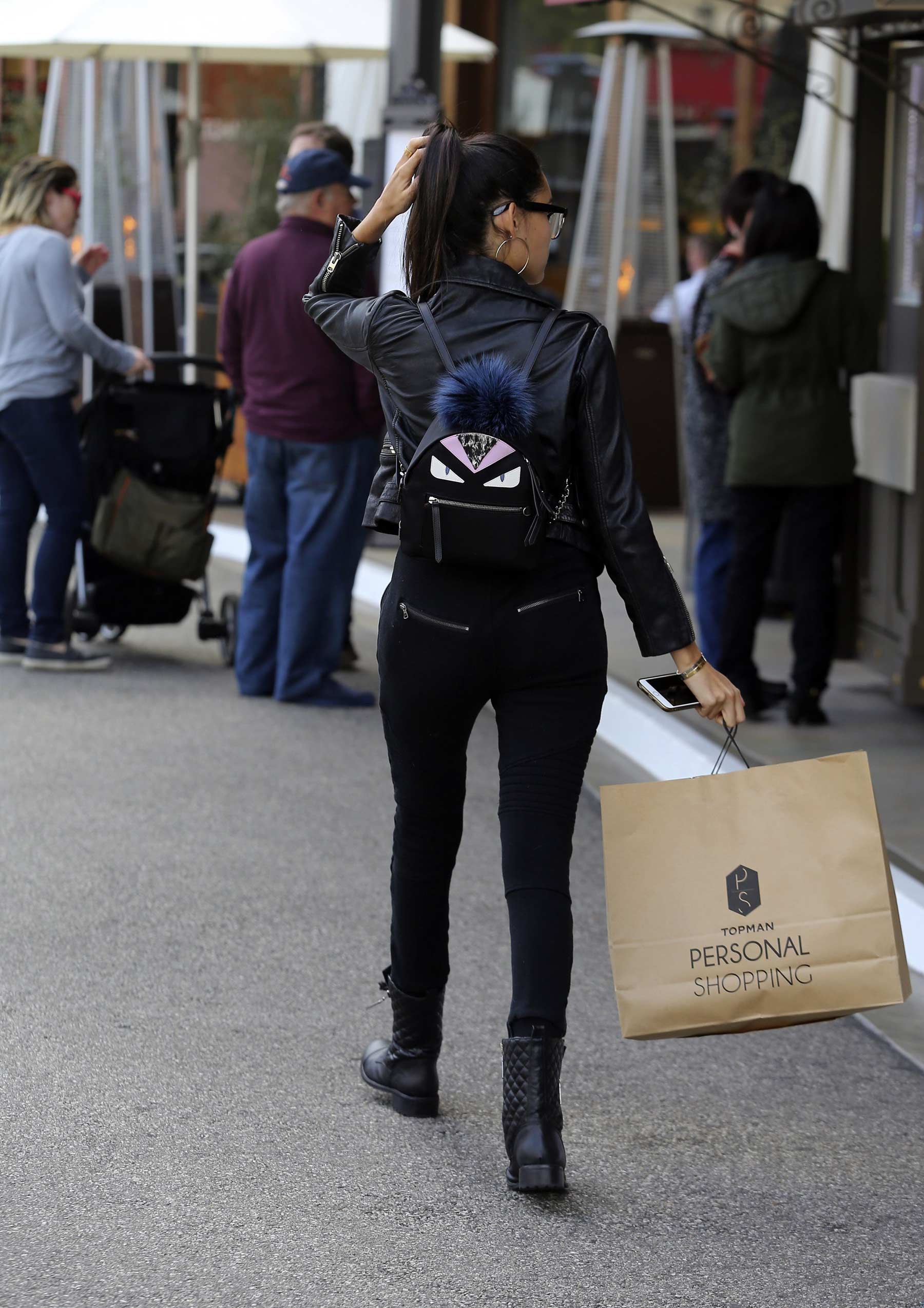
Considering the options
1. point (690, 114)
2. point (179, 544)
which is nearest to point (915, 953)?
point (179, 544)

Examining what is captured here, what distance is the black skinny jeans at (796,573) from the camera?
23.0 feet

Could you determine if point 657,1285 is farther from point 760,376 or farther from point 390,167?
point 390,167

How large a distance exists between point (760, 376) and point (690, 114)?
8135 millimetres

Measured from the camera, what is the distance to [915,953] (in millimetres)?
4871

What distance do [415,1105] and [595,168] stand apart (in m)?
9.18

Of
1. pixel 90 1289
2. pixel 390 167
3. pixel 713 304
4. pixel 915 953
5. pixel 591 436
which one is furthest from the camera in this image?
pixel 390 167

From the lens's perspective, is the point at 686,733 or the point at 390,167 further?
the point at 390,167

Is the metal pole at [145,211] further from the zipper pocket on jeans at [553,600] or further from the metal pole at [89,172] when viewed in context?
the zipper pocket on jeans at [553,600]

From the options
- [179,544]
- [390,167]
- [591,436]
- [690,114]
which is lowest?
[179,544]

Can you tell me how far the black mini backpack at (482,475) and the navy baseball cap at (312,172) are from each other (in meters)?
4.11

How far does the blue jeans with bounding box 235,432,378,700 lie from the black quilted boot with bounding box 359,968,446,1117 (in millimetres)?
3800

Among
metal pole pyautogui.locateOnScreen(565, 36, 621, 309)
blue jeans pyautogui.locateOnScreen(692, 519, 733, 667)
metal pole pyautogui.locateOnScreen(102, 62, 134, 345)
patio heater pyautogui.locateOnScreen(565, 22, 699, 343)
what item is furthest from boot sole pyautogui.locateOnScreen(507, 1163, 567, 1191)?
metal pole pyautogui.locateOnScreen(102, 62, 134, 345)

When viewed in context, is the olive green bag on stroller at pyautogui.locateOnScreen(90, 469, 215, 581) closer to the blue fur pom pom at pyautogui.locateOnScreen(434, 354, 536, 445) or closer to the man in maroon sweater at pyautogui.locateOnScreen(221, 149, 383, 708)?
the man in maroon sweater at pyautogui.locateOnScreen(221, 149, 383, 708)

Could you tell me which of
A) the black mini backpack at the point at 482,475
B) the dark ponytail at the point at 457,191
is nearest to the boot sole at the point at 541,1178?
the black mini backpack at the point at 482,475
